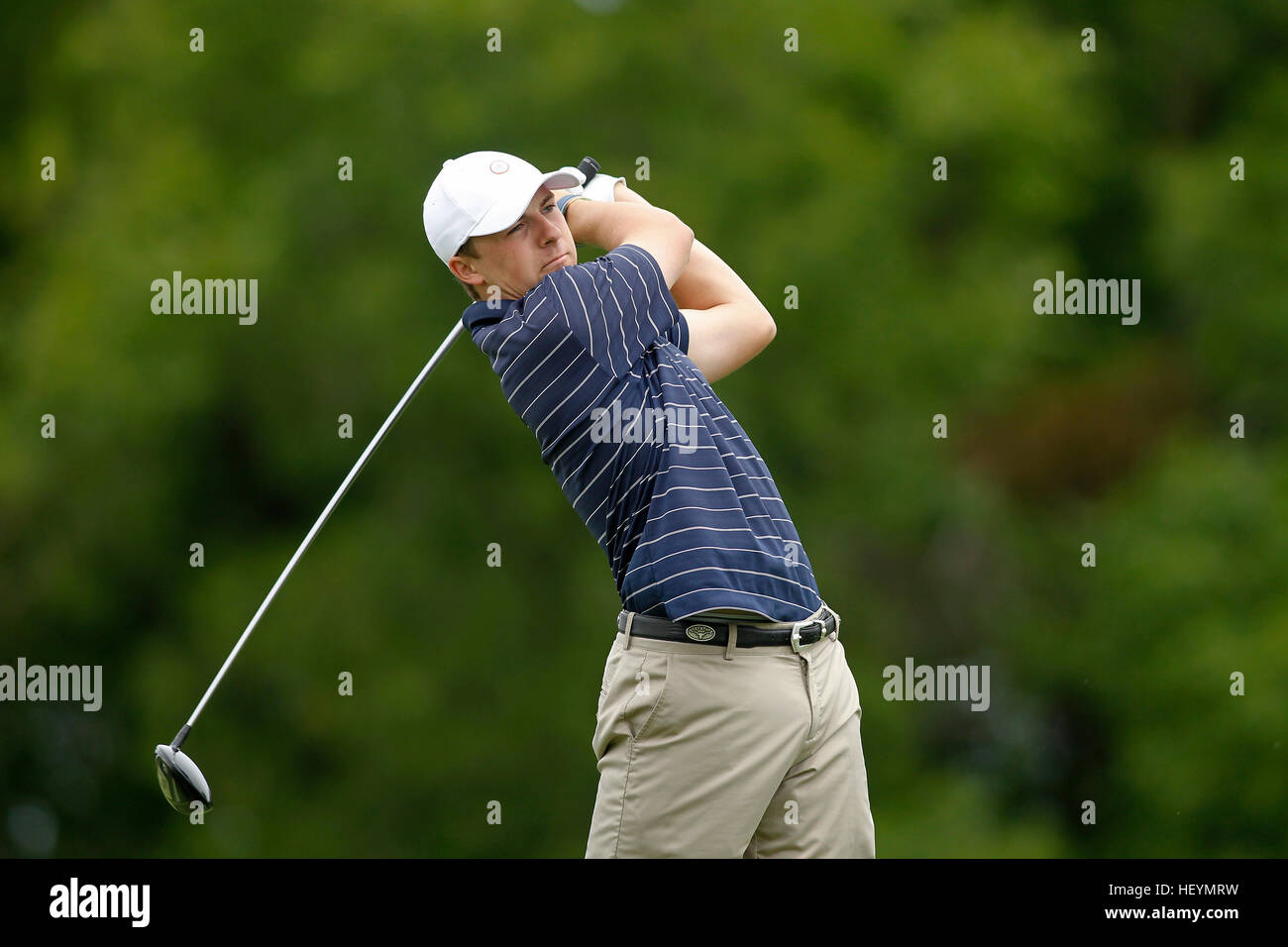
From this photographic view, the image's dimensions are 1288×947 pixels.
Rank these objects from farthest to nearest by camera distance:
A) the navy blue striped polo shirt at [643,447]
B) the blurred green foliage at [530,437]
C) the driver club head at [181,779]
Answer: the blurred green foliage at [530,437] → the driver club head at [181,779] → the navy blue striped polo shirt at [643,447]

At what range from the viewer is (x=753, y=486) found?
2.37m

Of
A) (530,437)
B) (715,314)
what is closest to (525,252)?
(715,314)

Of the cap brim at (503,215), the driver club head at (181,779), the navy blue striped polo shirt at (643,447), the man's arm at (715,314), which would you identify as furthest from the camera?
the driver club head at (181,779)

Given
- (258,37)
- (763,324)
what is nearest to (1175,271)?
(258,37)

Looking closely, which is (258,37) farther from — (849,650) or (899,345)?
(849,650)

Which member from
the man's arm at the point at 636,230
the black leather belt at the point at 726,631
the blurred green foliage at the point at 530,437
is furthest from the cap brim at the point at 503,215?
the blurred green foliage at the point at 530,437

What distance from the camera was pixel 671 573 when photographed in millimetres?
2293

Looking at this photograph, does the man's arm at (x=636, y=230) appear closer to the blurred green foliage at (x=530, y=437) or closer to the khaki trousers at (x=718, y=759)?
the khaki trousers at (x=718, y=759)

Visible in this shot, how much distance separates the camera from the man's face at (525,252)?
249cm

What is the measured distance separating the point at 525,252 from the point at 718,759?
2.50ft

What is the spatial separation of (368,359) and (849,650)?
8.46 ft

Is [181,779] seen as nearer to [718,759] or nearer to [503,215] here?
[718,759]

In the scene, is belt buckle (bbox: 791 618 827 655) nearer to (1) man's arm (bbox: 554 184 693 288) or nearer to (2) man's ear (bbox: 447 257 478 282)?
(1) man's arm (bbox: 554 184 693 288)

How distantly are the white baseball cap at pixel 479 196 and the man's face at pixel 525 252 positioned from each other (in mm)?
27
